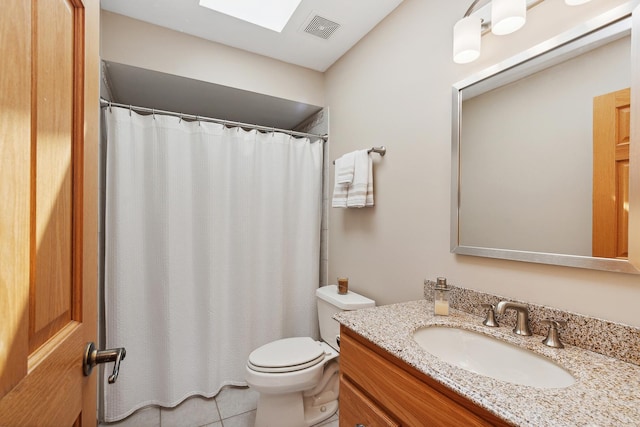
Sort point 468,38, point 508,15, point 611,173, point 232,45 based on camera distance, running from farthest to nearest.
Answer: point 232,45, point 468,38, point 508,15, point 611,173

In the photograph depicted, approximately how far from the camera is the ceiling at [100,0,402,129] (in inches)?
63.6

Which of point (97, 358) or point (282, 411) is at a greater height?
point (97, 358)

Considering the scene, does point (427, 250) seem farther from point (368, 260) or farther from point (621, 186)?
point (621, 186)

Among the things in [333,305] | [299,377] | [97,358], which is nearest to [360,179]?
[333,305]

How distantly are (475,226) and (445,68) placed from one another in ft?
2.48

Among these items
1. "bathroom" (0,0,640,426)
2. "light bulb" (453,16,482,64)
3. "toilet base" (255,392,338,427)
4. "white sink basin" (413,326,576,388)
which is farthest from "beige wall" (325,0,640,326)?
"toilet base" (255,392,338,427)

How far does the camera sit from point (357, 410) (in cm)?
101

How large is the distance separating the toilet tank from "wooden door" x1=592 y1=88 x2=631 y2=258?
1.07 m

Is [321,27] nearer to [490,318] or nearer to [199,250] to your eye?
[199,250]

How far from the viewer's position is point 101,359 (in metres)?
0.66

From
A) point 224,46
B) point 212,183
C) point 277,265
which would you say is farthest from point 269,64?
point 277,265

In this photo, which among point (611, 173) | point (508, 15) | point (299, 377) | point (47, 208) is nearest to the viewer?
point (47, 208)

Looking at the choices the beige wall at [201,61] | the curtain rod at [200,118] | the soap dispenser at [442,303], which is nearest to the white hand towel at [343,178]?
the curtain rod at [200,118]

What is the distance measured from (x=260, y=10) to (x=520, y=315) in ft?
6.71
